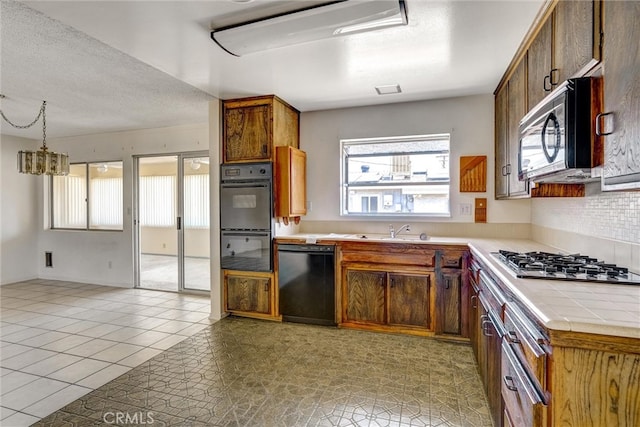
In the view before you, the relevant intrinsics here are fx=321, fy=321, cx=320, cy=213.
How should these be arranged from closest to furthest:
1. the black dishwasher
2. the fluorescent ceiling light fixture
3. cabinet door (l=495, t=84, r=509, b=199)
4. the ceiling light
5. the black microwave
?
1. the black microwave
2. the fluorescent ceiling light fixture
3. cabinet door (l=495, t=84, r=509, b=199)
4. the ceiling light
5. the black dishwasher

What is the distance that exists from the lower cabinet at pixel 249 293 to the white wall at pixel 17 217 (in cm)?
462

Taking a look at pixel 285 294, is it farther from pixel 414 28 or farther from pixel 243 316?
pixel 414 28

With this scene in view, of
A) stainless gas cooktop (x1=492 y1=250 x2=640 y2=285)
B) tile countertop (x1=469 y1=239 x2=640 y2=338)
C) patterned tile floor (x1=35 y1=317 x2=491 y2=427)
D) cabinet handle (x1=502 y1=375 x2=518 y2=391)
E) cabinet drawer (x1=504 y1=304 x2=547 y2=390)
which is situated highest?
stainless gas cooktop (x1=492 y1=250 x2=640 y2=285)

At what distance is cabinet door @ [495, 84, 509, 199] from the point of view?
295 cm

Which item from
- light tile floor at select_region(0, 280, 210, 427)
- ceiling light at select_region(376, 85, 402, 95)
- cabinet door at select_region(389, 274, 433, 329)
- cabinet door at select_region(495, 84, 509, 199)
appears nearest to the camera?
light tile floor at select_region(0, 280, 210, 427)

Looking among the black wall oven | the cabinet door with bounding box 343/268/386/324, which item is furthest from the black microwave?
the black wall oven

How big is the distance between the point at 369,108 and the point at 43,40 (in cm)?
309

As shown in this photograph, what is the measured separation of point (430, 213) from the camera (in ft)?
12.5

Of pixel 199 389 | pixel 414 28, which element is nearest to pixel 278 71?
pixel 414 28

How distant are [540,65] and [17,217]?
25.3 ft

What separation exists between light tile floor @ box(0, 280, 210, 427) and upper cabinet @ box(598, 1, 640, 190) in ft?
10.8

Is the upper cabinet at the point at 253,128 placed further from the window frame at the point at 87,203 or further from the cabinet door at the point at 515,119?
the window frame at the point at 87,203

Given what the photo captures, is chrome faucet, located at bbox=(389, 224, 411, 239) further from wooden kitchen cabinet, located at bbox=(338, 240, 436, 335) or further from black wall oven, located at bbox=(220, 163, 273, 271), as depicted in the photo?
black wall oven, located at bbox=(220, 163, 273, 271)

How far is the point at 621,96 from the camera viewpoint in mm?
1154
